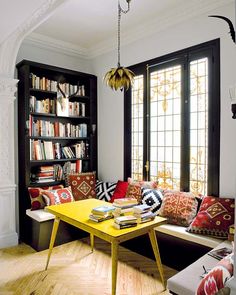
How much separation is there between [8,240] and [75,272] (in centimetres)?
126

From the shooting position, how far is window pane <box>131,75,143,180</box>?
381 centimetres

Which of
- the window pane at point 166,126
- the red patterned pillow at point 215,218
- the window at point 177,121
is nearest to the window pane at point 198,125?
the window at point 177,121

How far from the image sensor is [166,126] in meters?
3.49

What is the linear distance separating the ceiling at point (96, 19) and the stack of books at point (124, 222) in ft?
6.77

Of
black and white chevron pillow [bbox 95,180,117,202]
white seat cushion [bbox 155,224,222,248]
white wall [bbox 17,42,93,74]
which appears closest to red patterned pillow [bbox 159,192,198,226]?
white seat cushion [bbox 155,224,222,248]

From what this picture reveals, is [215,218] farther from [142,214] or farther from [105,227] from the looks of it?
[105,227]

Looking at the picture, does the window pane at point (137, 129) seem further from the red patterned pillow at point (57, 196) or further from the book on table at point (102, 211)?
the book on table at point (102, 211)

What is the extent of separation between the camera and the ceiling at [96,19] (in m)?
2.63

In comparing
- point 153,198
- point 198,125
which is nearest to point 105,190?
point 153,198

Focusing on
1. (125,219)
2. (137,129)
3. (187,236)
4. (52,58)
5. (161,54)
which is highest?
(52,58)

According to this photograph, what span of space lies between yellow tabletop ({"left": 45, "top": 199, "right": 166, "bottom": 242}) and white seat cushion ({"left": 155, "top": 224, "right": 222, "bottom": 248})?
0.41 metres

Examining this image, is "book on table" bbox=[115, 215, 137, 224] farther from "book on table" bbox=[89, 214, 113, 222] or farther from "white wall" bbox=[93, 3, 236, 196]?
"white wall" bbox=[93, 3, 236, 196]

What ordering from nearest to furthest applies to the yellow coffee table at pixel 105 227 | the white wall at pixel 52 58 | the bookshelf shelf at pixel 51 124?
the yellow coffee table at pixel 105 227 < the bookshelf shelf at pixel 51 124 < the white wall at pixel 52 58

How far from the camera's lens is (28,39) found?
3.74 meters
